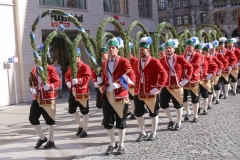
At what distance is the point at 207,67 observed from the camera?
31.8ft

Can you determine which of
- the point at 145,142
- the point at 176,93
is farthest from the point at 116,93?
the point at 176,93

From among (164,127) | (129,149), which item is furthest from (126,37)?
(129,149)

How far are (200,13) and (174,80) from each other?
60.0 meters

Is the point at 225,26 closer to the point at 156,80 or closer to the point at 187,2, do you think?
the point at 187,2

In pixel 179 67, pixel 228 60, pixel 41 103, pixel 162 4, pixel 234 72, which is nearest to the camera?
pixel 41 103

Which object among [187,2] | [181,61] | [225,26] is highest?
[187,2]

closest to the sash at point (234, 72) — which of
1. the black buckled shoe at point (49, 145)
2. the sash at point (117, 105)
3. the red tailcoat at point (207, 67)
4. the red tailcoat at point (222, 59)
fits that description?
the red tailcoat at point (222, 59)

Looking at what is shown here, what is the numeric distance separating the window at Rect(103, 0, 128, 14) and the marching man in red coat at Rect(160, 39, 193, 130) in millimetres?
13899

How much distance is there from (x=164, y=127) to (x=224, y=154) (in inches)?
109

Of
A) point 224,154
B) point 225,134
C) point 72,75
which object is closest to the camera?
point 224,154

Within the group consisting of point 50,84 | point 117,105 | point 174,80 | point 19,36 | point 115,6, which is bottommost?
point 117,105

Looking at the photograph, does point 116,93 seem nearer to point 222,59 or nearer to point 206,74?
point 206,74

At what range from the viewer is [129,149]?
6.58 meters

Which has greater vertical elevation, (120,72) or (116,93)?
(120,72)
